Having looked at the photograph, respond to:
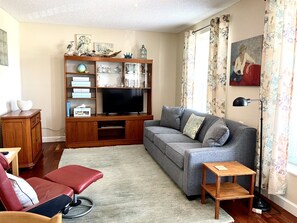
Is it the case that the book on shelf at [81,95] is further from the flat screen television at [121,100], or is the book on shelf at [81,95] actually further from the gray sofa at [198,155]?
the gray sofa at [198,155]

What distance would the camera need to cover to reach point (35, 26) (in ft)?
16.5

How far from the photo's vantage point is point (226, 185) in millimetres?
2693

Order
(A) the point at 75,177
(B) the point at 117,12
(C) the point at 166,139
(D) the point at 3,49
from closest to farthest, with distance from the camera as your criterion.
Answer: (A) the point at 75,177 → (C) the point at 166,139 → (D) the point at 3,49 → (B) the point at 117,12

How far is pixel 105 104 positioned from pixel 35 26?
226cm

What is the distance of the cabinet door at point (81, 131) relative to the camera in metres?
4.88

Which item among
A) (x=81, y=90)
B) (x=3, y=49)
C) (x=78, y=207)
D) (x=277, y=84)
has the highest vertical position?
(x=3, y=49)

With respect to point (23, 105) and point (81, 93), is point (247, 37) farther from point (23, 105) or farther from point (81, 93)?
point (23, 105)

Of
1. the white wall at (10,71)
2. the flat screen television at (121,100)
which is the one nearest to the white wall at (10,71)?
the white wall at (10,71)

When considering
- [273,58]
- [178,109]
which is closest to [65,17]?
[178,109]

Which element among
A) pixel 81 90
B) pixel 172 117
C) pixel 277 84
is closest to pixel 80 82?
pixel 81 90

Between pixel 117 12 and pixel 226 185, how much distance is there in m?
3.30

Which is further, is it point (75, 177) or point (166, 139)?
point (166, 139)

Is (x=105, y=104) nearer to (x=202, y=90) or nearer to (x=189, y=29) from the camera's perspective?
(x=202, y=90)

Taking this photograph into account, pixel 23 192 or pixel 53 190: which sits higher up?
pixel 23 192
